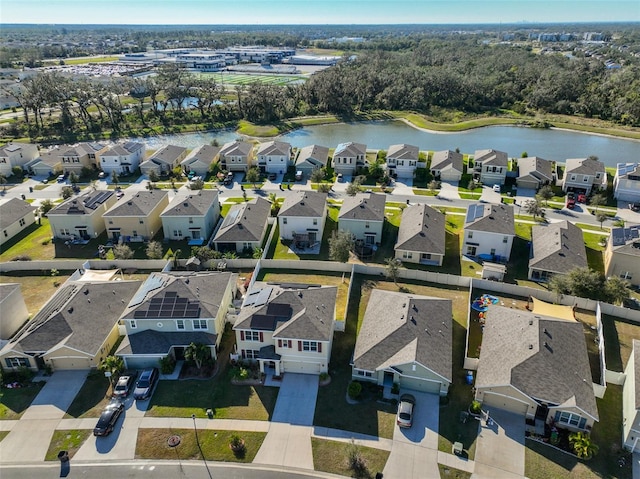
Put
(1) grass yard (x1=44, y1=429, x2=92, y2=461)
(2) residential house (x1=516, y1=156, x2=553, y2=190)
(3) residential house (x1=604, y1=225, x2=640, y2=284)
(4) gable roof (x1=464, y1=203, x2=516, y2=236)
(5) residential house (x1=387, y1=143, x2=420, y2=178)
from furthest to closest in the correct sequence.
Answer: (5) residential house (x1=387, y1=143, x2=420, y2=178), (2) residential house (x1=516, y1=156, x2=553, y2=190), (4) gable roof (x1=464, y1=203, x2=516, y2=236), (3) residential house (x1=604, y1=225, x2=640, y2=284), (1) grass yard (x1=44, y1=429, x2=92, y2=461)

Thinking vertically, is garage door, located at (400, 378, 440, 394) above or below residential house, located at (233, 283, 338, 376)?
below

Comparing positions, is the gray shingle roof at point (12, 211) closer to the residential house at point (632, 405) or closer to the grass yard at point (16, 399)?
the grass yard at point (16, 399)

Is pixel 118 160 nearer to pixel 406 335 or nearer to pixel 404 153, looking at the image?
pixel 404 153

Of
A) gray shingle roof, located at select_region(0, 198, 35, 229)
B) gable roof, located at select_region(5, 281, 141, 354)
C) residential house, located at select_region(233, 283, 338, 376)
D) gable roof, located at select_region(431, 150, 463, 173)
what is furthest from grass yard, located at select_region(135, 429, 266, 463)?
gable roof, located at select_region(431, 150, 463, 173)

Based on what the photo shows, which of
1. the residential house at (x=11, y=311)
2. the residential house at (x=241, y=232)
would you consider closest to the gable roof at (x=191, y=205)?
the residential house at (x=241, y=232)

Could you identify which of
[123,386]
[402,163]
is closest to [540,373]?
[123,386]

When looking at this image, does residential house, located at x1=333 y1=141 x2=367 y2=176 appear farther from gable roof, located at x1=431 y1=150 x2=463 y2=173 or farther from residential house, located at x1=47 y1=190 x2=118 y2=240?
residential house, located at x1=47 y1=190 x2=118 y2=240
